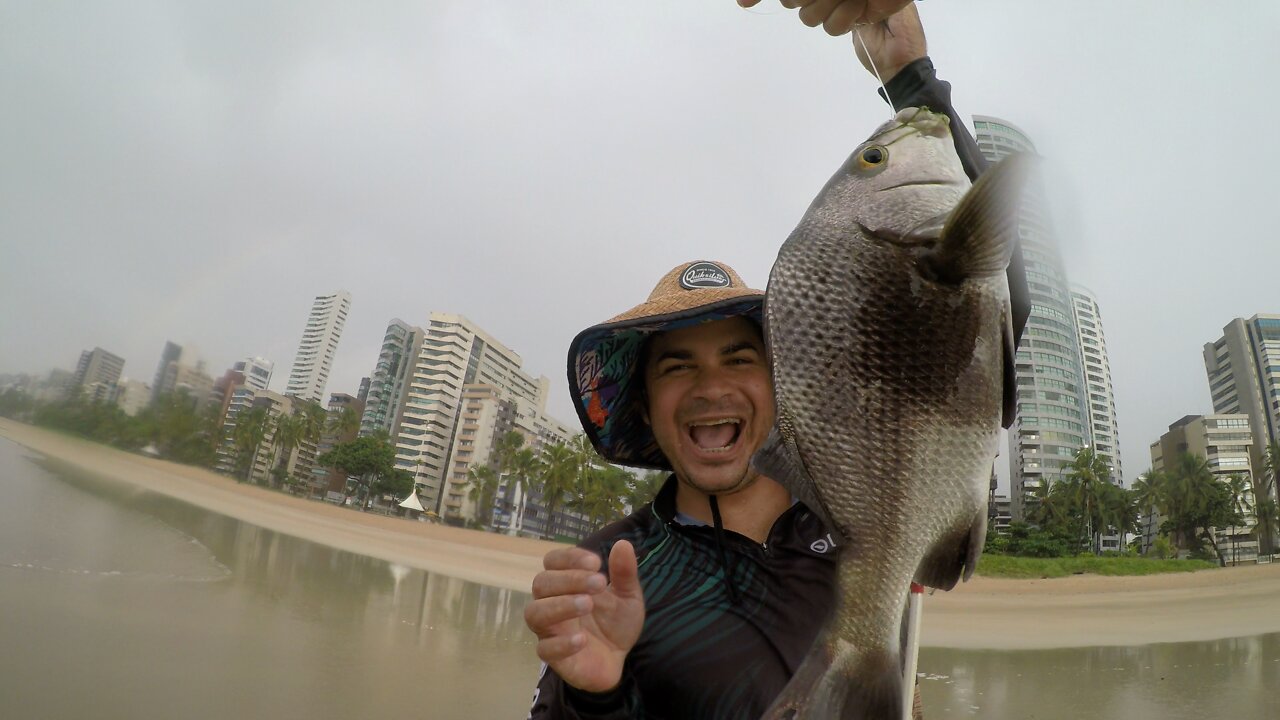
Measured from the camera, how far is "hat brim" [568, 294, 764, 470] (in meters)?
1.96

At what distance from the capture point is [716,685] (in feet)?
5.31

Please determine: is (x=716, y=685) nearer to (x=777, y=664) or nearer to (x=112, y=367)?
(x=777, y=664)

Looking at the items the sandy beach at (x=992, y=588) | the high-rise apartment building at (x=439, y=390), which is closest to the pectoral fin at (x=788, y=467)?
the sandy beach at (x=992, y=588)

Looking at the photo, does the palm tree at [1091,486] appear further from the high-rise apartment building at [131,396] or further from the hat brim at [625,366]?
the high-rise apartment building at [131,396]

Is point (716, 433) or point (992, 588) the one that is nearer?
point (716, 433)

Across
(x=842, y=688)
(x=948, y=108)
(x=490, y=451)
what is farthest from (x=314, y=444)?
(x=842, y=688)

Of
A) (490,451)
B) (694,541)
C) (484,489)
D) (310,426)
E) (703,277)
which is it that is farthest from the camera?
(490,451)

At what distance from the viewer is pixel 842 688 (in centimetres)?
109

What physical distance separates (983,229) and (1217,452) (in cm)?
5431

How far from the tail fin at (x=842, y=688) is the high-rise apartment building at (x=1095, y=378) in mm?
802

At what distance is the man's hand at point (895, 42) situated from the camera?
5.73 feet

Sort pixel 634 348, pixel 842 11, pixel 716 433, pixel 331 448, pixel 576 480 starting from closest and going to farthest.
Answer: pixel 842 11
pixel 716 433
pixel 634 348
pixel 576 480
pixel 331 448

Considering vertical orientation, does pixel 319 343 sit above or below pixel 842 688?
above

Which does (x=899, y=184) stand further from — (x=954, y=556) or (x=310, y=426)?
(x=310, y=426)
